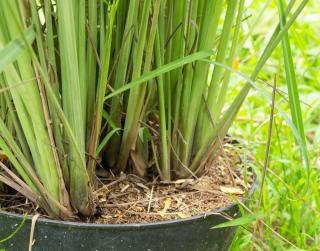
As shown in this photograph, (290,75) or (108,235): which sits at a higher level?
(290,75)

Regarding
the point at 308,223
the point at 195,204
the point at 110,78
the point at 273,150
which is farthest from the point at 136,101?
the point at 273,150

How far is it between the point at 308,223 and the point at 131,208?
458mm

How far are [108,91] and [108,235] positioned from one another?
0.23 m

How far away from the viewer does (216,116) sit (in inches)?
37.9

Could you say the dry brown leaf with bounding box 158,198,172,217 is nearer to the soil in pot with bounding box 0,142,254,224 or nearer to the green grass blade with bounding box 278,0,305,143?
the soil in pot with bounding box 0,142,254,224

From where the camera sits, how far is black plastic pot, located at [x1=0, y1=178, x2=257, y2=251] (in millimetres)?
797

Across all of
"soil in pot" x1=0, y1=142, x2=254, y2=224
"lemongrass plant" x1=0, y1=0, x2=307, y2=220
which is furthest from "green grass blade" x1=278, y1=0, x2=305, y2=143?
"soil in pot" x1=0, y1=142, x2=254, y2=224

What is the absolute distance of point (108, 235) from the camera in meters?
0.80

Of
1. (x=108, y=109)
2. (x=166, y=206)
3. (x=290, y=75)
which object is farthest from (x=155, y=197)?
(x=290, y=75)

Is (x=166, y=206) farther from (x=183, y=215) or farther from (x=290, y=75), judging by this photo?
(x=290, y=75)

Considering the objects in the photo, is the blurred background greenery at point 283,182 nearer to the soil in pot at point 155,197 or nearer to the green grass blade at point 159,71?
the soil in pot at point 155,197

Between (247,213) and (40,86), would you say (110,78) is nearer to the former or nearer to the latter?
(40,86)

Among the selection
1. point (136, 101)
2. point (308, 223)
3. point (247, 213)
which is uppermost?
point (136, 101)

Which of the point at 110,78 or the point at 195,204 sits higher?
the point at 110,78
